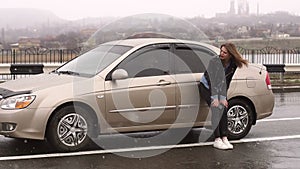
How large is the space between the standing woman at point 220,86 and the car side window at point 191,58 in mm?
299

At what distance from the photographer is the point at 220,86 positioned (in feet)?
22.8

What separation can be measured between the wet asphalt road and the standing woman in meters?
0.26

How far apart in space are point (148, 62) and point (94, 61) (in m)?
0.82

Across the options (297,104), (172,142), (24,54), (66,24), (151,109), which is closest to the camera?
(151,109)

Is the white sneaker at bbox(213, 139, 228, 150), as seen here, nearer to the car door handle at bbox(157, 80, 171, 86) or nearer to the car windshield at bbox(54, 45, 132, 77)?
the car door handle at bbox(157, 80, 171, 86)

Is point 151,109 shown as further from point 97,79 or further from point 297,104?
point 297,104

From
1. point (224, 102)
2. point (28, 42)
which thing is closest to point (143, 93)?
point (224, 102)

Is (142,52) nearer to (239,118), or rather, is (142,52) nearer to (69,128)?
(69,128)

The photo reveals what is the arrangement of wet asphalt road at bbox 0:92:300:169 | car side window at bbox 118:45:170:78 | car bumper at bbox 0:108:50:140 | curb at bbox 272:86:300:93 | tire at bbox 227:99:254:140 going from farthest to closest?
curb at bbox 272:86:300:93 < tire at bbox 227:99:254:140 < car side window at bbox 118:45:170:78 < car bumper at bbox 0:108:50:140 < wet asphalt road at bbox 0:92:300:169

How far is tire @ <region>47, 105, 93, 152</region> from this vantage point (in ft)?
20.7

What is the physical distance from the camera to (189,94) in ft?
22.9

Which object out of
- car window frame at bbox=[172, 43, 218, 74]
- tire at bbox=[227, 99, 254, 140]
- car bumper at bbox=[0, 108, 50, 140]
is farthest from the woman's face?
car bumper at bbox=[0, 108, 50, 140]

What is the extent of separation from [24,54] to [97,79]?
1005cm

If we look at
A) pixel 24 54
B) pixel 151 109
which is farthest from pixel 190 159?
pixel 24 54
